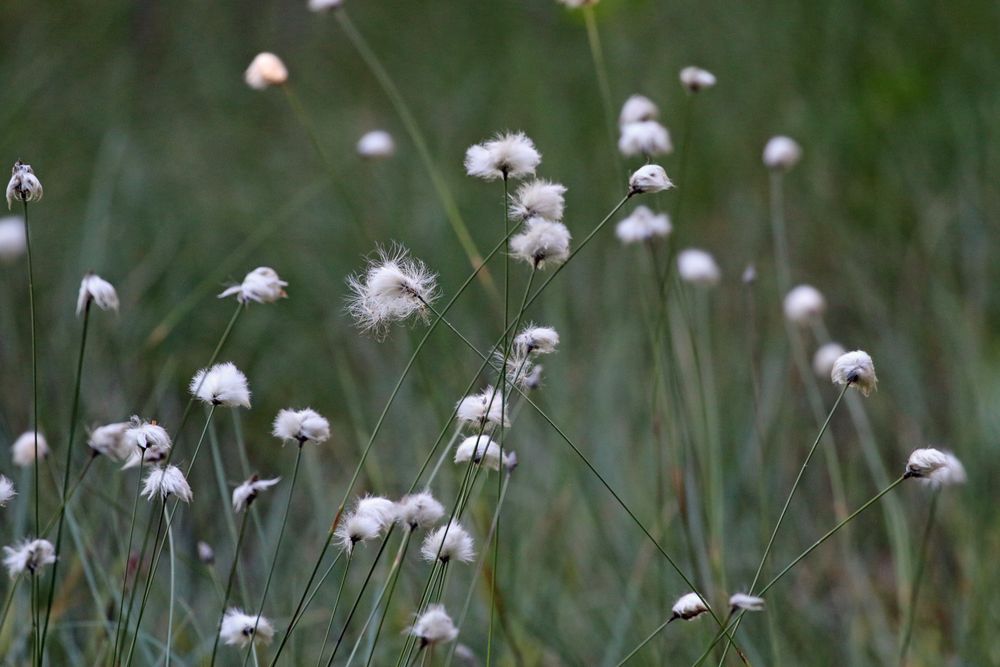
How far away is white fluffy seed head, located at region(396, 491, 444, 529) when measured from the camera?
932mm

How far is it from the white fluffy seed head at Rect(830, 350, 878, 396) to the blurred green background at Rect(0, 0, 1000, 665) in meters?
0.44

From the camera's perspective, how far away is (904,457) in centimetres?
238

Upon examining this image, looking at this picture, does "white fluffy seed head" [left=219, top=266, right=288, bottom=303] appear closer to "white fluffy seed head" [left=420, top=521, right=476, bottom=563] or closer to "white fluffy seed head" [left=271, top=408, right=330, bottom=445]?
"white fluffy seed head" [left=271, top=408, right=330, bottom=445]

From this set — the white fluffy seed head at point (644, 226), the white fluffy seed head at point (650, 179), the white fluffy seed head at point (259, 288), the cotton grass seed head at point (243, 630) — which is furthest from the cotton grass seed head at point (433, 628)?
the white fluffy seed head at point (644, 226)

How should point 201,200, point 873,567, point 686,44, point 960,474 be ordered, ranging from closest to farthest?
1. point 960,474
2. point 873,567
3. point 201,200
4. point 686,44

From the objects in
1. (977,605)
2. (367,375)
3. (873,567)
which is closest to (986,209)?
(873,567)

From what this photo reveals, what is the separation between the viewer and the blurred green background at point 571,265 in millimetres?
1949

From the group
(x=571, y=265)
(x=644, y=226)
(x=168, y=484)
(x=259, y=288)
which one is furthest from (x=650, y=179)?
(x=571, y=265)

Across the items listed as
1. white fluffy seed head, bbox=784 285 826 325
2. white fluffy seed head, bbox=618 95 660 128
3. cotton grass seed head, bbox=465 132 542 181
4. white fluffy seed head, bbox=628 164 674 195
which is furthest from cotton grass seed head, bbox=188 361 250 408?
white fluffy seed head, bbox=784 285 826 325

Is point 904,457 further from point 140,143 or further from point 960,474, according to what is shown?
point 140,143

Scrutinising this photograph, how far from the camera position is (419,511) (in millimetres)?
938

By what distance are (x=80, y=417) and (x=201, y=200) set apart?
1270mm

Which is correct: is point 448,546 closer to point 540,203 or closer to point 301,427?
point 301,427

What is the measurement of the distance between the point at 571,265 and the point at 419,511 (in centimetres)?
218
